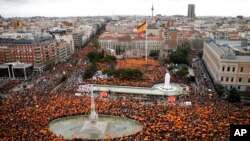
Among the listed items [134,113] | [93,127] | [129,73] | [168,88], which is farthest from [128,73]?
[93,127]

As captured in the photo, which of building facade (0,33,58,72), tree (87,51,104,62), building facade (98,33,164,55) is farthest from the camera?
building facade (98,33,164,55)

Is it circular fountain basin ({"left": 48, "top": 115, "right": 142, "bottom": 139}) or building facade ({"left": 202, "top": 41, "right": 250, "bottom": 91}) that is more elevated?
building facade ({"left": 202, "top": 41, "right": 250, "bottom": 91})

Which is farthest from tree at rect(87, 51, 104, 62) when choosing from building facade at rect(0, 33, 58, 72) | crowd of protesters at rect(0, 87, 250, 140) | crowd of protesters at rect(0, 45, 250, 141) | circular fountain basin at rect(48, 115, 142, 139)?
circular fountain basin at rect(48, 115, 142, 139)

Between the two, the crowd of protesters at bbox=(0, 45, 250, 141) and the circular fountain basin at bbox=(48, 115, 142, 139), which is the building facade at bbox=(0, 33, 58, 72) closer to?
the crowd of protesters at bbox=(0, 45, 250, 141)

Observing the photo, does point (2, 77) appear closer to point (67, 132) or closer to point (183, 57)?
point (67, 132)

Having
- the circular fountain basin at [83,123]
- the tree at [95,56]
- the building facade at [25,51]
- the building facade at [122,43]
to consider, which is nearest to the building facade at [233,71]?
the circular fountain basin at [83,123]

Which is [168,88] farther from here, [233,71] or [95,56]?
[95,56]

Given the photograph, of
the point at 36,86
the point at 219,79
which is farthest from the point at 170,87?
the point at 36,86

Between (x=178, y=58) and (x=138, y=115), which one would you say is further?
(x=178, y=58)

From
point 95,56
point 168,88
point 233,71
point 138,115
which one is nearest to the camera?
point 138,115
